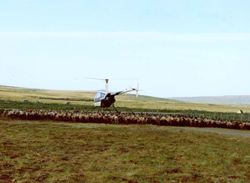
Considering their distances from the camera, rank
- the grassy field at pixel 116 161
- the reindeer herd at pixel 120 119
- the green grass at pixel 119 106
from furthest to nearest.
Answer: the green grass at pixel 119 106 → the reindeer herd at pixel 120 119 → the grassy field at pixel 116 161

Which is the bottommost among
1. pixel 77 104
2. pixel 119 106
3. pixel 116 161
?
pixel 116 161

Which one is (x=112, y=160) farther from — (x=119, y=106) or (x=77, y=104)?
(x=119, y=106)

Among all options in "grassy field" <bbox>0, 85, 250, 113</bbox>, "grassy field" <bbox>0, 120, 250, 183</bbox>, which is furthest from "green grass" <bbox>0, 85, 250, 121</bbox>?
"grassy field" <bbox>0, 120, 250, 183</bbox>

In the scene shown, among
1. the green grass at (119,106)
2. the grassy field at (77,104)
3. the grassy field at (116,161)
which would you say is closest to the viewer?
the grassy field at (116,161)

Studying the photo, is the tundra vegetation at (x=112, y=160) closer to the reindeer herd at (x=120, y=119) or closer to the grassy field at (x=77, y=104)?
the reindeer herd at (x=120, y=119)

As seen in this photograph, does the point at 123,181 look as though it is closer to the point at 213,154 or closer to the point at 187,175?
the point at 187,175

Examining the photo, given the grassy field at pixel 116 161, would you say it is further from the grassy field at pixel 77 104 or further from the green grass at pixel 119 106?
the grassy field at pixel 77 104

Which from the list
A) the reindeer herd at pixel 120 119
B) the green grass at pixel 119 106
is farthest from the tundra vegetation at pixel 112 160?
the green grass at pixel 119 106

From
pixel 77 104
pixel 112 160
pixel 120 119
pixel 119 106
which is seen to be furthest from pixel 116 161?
pixel 119 106

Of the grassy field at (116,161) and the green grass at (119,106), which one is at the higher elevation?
the green grass at (119,106)

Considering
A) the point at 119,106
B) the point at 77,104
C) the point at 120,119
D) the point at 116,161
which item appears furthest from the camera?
the point at 119,106

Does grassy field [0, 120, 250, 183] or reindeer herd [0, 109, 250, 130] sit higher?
reindeer herd [0, 109, 250, 130]

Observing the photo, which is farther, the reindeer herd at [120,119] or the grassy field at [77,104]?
the grassy field at [77,104]

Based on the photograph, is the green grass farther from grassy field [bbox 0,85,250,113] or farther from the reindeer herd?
the reindeer herd
